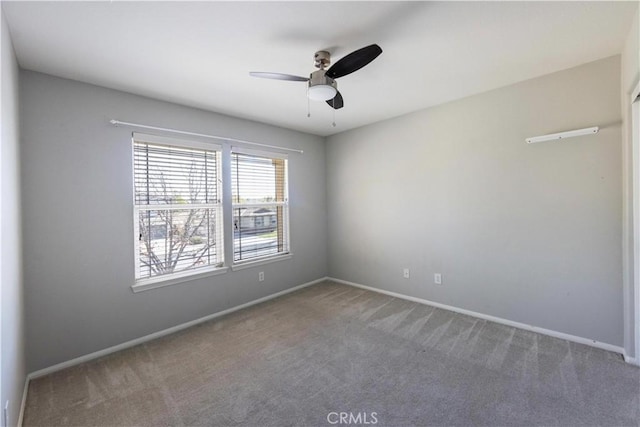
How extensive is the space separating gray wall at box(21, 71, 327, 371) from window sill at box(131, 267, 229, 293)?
6 cm

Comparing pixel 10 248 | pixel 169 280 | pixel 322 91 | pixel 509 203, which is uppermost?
pixel 322 91

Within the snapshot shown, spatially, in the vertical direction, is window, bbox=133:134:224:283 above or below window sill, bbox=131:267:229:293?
above

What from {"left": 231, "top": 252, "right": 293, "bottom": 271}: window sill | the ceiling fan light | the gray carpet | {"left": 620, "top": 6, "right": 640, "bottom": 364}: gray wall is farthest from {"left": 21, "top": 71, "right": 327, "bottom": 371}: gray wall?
{"left": 620, "top": 6, "right": 640, "bottom": 364}: gray wall

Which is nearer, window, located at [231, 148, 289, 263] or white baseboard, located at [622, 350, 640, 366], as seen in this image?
white baseboard, located at [622, 350, 640, 366]

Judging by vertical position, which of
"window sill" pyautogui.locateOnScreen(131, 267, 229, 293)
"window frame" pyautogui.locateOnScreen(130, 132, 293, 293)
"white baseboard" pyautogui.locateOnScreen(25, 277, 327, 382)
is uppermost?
"window frame" pyautogui.locateOnScreen(130, 132, 293, 293)

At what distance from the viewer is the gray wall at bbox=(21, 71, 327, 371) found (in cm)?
218

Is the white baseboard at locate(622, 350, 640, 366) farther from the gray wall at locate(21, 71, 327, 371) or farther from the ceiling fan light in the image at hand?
the gray wall at locate(21, 71, 327, 371)

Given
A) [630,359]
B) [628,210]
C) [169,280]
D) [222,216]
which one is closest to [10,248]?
[169,280]

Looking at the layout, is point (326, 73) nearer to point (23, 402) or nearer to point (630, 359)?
point (23, 402)

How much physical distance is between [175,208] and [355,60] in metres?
2.38

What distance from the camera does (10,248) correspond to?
1.62 m

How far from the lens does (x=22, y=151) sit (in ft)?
6.95

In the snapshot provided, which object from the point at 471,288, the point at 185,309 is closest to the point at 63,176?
the point at 185,309

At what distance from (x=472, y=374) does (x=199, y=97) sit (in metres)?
3.55
